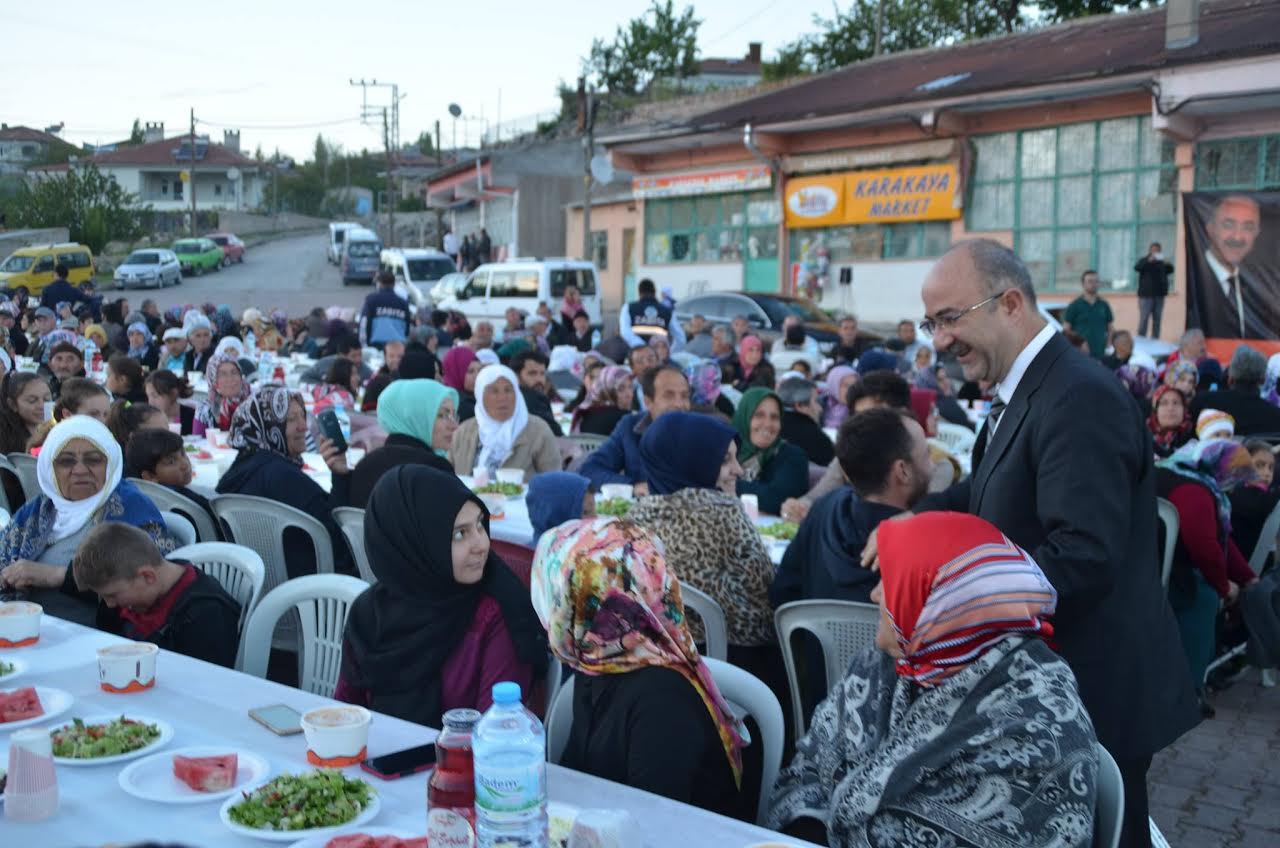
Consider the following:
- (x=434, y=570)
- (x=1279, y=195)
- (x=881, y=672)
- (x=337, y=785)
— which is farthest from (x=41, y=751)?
(x=1279, y=195)

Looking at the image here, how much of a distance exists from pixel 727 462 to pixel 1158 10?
18.7 meters

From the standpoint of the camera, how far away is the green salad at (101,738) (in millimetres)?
2459

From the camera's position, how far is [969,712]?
2.11 metres

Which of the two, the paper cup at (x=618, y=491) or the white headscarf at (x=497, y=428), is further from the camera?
the white headscarf at (x=497, y=428)

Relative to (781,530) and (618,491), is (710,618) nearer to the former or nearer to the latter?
(781,530)

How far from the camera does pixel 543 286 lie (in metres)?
20.7

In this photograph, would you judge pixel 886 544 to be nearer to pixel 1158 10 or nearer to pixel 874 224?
pixel 874 224

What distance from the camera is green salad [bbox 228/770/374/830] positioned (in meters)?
2.12

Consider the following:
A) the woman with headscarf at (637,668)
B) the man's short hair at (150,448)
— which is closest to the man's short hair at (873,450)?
the woman with headscarf at (637,668)

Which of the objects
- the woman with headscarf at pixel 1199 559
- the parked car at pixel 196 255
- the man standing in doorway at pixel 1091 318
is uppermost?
the parked car at pixel 196 255

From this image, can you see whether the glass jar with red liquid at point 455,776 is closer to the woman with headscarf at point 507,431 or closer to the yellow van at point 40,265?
the woman with headscarf at point 507,431

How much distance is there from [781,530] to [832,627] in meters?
1.54

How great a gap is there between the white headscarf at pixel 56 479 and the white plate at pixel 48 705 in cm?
135

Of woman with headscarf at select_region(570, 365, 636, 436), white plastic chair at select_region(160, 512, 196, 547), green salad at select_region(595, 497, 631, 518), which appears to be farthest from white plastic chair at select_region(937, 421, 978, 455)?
white plastic chair at select_region(160, 512, 196, 547)
